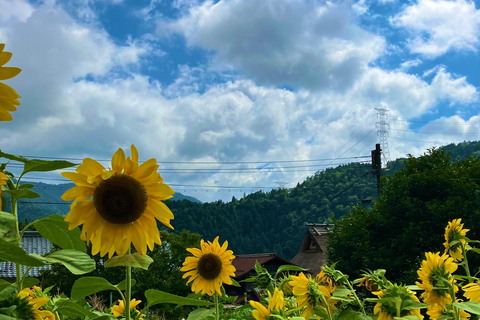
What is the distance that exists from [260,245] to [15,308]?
52066mm

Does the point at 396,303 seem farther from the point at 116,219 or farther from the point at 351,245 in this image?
the point at 351,245

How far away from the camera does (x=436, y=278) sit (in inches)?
61.2

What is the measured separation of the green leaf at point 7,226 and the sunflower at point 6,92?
151mm

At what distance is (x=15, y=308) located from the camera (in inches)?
25.5

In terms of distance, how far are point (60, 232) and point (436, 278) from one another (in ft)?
4.57

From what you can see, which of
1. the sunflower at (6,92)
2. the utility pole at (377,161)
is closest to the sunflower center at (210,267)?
the sunflower at (6,92)

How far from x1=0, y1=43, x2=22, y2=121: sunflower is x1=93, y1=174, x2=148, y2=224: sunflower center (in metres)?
0.31

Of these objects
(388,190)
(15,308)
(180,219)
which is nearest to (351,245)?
(388,190)

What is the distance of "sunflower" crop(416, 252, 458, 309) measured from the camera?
5.02 feet

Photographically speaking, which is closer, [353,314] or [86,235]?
[86,235]

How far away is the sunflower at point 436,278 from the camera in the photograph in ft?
5.02

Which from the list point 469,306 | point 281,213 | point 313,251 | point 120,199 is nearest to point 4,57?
point 120,199

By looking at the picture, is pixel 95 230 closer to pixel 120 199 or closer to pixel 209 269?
pixel 120 199

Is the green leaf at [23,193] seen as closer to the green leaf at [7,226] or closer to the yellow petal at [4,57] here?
the green leaf at [7,226]
